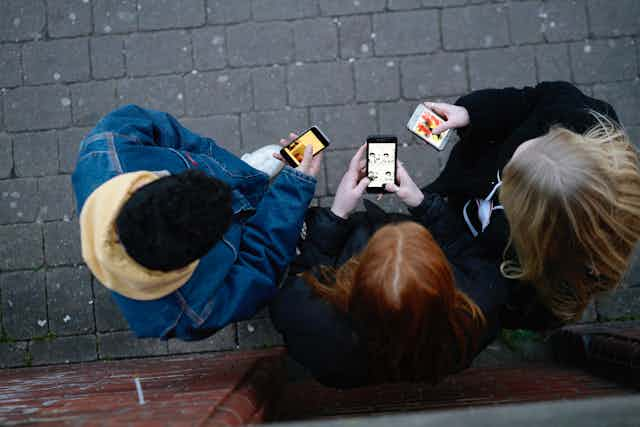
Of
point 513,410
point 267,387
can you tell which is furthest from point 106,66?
point 513,410

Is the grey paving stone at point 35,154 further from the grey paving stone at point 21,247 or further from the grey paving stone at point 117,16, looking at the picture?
the grey paving stone at point 117,16

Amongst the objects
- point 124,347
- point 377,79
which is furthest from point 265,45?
point 124,347

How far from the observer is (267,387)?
7.18 feet

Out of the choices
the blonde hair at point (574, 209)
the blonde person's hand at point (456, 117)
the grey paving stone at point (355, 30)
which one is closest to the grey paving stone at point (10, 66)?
the grey paving stone at point (355, 30)

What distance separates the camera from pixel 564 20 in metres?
3.30

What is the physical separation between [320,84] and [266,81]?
358 millimetres

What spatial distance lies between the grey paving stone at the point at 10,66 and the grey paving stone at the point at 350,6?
2083mm

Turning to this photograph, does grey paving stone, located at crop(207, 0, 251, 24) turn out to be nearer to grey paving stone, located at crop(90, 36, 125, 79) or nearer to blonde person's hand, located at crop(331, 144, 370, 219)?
grey paving stone, located at crop(90, 36, 125, 79)

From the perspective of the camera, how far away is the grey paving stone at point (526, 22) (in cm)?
329

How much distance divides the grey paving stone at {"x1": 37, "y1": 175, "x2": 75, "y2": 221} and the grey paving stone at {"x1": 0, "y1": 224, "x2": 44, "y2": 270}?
0.40 ft

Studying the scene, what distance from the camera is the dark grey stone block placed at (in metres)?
3.34

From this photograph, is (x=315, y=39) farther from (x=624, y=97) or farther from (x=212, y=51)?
(x=624, y=97)

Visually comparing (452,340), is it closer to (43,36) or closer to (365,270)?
(365,270)

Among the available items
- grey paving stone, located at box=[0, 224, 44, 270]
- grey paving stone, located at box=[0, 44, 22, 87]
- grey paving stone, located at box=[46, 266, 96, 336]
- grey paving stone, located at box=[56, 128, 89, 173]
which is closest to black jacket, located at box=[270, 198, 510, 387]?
grey paving stone, located at box=[46, 266, 96, 336]
